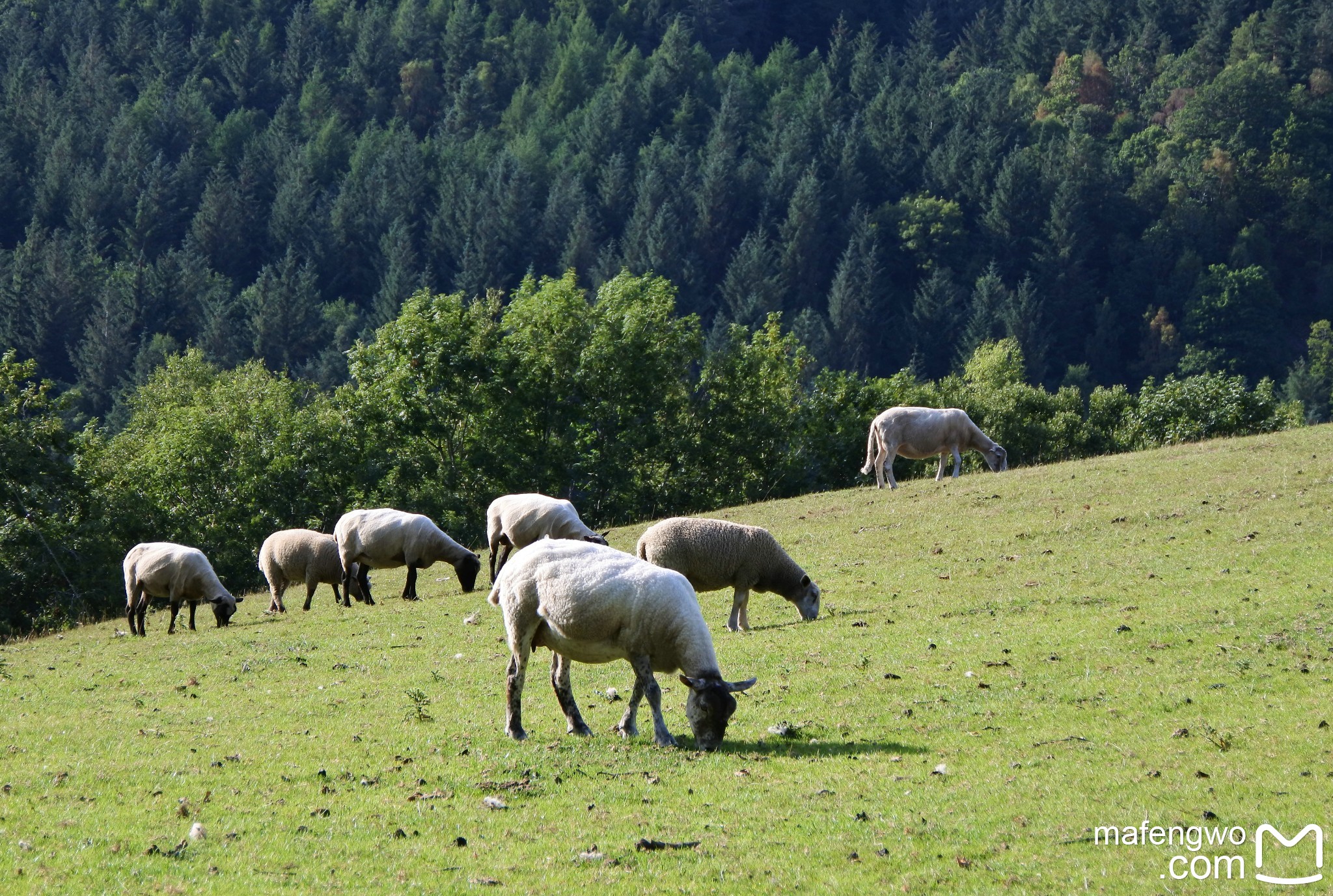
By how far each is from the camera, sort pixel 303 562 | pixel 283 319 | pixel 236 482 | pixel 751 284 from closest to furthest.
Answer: pixel 303 562, pixel 236 482, pixel 283 319, pixel 751 284

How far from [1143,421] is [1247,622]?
40442 mm

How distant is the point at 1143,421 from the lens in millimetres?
57562

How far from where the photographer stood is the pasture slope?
11219 millimetres

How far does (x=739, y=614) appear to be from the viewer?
22.3m

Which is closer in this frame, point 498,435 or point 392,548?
point 392,548

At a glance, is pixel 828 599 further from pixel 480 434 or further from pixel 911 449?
pixel 480 434

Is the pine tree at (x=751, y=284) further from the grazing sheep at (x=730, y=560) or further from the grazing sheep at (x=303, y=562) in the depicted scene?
the grazing sheep at (x=730, y=560)

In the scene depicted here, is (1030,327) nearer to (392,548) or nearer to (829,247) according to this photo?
(829,247)

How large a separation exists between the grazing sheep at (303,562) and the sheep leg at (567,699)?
17.9 meters

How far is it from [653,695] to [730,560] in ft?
23.7

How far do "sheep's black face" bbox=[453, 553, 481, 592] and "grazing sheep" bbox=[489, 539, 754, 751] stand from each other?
16.2m

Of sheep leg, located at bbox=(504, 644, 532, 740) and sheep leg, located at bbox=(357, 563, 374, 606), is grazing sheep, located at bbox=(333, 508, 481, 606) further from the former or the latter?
sheep leg, located at bbox=(504, 644, 532, 740)

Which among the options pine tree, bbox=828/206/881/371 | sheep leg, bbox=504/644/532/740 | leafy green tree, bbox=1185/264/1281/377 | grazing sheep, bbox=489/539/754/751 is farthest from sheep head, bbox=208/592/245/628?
leafy green tree, bbox=1185/264/1281/377

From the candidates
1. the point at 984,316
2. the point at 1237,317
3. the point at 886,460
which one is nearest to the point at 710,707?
the point at 886,460
